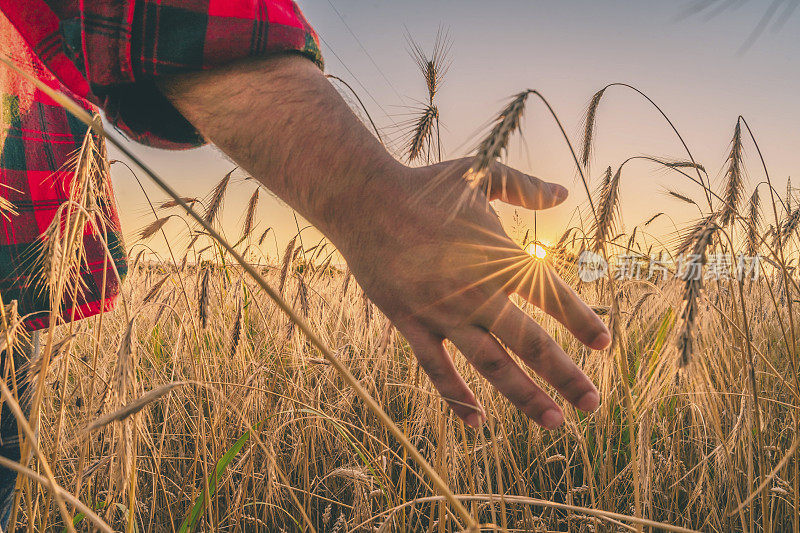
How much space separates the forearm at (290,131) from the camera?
658mm

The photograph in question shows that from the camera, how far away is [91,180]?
3.53 ft

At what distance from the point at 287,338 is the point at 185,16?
4.37 ft

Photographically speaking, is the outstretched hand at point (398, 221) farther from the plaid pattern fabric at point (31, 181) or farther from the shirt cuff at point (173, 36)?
the plaid pattern fabric at point (31, 181)

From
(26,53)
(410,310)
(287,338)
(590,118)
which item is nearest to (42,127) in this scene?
(26,53)

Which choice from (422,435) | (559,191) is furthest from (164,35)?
(422,435)

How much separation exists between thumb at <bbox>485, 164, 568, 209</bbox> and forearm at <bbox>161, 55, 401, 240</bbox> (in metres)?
0.21

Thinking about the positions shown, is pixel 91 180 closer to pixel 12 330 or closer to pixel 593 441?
pixel 12 330

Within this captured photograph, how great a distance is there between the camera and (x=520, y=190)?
779 mm

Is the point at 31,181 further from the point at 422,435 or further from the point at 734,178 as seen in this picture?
the point at 734,178

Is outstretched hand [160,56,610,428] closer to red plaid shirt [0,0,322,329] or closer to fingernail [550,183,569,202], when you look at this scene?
red plaid shirt [0,0,322,329]

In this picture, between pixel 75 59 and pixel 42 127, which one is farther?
pixel 42 127

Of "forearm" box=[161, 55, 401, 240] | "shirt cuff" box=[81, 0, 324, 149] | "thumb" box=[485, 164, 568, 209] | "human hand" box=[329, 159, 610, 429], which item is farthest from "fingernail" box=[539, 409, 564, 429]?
"shirt cuff" box=[81, 0, 324, 149]

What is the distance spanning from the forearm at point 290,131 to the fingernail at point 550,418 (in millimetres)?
486

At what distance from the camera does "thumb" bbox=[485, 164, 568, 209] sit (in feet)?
2.54
